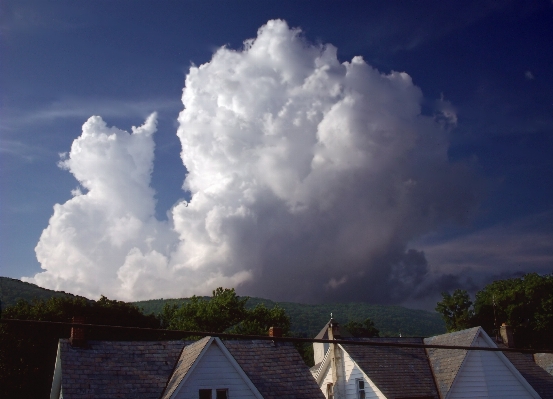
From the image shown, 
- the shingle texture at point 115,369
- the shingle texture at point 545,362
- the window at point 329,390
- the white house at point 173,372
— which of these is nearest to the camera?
the shingle texture at point 115,369

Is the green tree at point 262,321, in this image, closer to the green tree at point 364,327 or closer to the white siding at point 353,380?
the white siding at point 353,380

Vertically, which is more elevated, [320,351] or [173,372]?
[320,351]

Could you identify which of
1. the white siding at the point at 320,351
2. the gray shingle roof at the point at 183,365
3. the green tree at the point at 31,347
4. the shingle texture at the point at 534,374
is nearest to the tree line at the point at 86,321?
the green tree at the point at 31,347

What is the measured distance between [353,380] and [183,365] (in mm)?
13827

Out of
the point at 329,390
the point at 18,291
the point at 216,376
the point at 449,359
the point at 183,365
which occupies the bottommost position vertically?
the point at 329,390

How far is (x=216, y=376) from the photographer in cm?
3008

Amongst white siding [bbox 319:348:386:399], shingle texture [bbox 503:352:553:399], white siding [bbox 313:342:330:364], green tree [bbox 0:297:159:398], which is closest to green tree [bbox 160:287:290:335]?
white siding [bbox 313:342:330:364]

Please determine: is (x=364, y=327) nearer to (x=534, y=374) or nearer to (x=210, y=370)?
(x=534, y=374)

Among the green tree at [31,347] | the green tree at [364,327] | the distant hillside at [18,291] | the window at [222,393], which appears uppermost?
the distant hillside at [18,291]

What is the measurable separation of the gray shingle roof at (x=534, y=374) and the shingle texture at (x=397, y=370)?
6.15m

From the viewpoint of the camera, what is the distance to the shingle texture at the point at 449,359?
35.6 metres

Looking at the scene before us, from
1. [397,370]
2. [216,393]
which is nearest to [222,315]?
[397,370]

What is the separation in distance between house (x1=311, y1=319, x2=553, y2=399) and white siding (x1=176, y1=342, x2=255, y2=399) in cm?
1034

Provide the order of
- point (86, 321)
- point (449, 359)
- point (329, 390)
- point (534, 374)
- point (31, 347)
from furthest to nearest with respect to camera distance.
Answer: point (86, 321), point (31, 347), point (329, 390), point (534, 374), point (449, 359)
